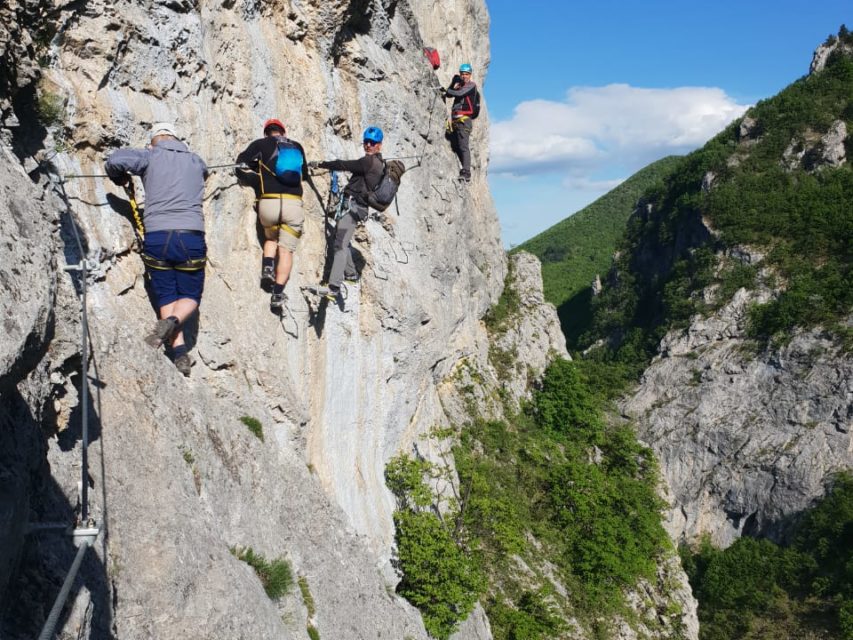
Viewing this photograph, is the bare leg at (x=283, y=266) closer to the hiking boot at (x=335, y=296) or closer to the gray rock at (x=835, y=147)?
the hiking boot at (x=335, y=296)

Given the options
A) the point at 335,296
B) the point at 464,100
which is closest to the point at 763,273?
the point at 464,100


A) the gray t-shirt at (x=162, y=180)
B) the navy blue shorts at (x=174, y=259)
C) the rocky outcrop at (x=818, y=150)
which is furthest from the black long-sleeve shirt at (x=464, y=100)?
the rocky outcrop at (x=818, y=150)

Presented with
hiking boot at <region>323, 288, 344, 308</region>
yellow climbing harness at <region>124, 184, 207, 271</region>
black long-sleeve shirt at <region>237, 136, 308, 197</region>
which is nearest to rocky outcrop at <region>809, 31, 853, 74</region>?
hiking boot at <region>323, 288, 344, 308</region>

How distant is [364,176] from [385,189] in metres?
0.40

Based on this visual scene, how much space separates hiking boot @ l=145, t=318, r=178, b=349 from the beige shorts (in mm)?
2564

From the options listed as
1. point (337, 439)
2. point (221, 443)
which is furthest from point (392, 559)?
point (221, 443)

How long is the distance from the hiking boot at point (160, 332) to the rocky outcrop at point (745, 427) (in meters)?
37.7

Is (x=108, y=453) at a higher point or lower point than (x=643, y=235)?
lower

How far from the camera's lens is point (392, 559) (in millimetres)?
12516

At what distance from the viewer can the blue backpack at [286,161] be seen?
29.6ft

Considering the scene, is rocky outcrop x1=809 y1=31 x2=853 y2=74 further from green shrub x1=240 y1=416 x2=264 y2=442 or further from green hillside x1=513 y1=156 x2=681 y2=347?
green shrub x1=240 y1=416 x2=264 y2=442

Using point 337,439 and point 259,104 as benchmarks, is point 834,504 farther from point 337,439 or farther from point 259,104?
point 259,104

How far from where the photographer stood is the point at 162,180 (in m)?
7.11

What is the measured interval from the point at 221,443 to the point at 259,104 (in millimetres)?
5246
